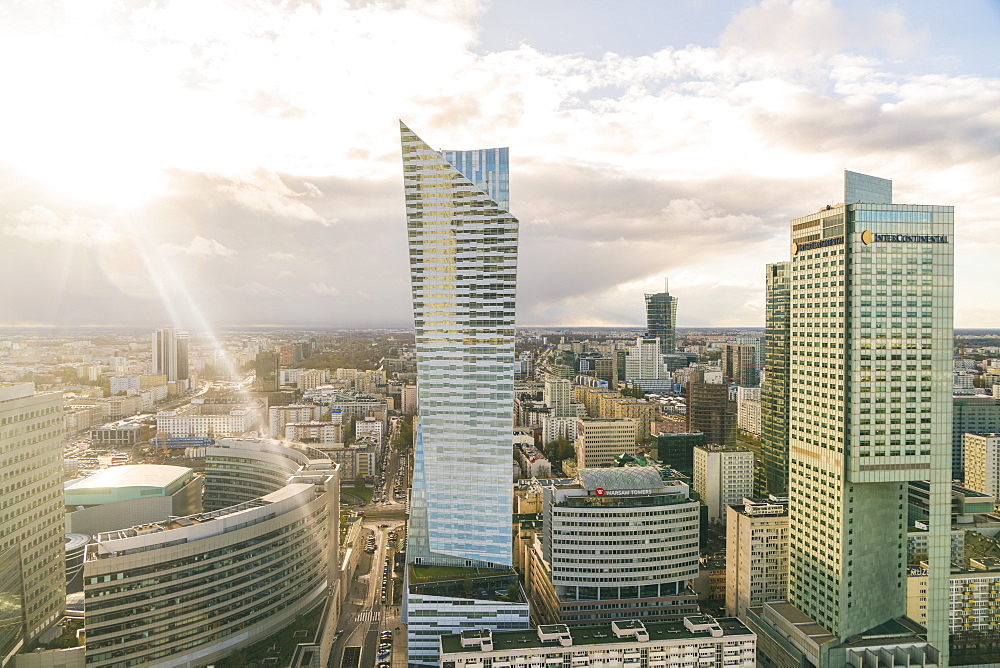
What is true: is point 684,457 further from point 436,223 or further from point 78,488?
point 78,488

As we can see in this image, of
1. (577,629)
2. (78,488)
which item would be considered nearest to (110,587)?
(78,488)

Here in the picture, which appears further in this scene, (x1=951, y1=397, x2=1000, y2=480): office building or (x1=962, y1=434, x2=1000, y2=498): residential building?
(x1=951, y1=397, x2=1000, y2=480): office building

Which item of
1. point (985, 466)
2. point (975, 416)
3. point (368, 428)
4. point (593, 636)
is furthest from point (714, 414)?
point (593, 636)

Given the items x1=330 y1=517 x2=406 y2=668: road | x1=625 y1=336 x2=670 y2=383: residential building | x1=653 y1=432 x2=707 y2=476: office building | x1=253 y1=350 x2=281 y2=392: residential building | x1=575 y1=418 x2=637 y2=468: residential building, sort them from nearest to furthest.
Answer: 1. x1=330 y1=517 x2=406 y2=668: road
2. x1=253 y1=350 x2=281 y2=392: residential building
3. x1=653 y1=432 x2=707 y2=476: office building
4. x1=575 y1=418 x2=637 y2=468: residential building
5. x1=625 y1=336 x2=670 y2=383: residential building

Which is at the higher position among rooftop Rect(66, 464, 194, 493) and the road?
rooftop Rect(66, 464, 194, 493)

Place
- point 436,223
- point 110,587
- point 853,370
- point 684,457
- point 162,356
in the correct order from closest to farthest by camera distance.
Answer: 1. point 110,587
2. point 853,370
3. point 436,223
4. point 162,356
5. point 684,457

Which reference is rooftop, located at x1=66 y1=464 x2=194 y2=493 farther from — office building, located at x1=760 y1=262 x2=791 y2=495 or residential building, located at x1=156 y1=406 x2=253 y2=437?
office building, located at x1=760 y1=262 x2=791 y2=495

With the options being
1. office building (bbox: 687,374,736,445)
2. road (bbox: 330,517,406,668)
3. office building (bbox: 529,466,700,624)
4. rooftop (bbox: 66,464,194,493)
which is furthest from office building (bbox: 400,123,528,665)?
office building (bbox: 687,374,736,445)
